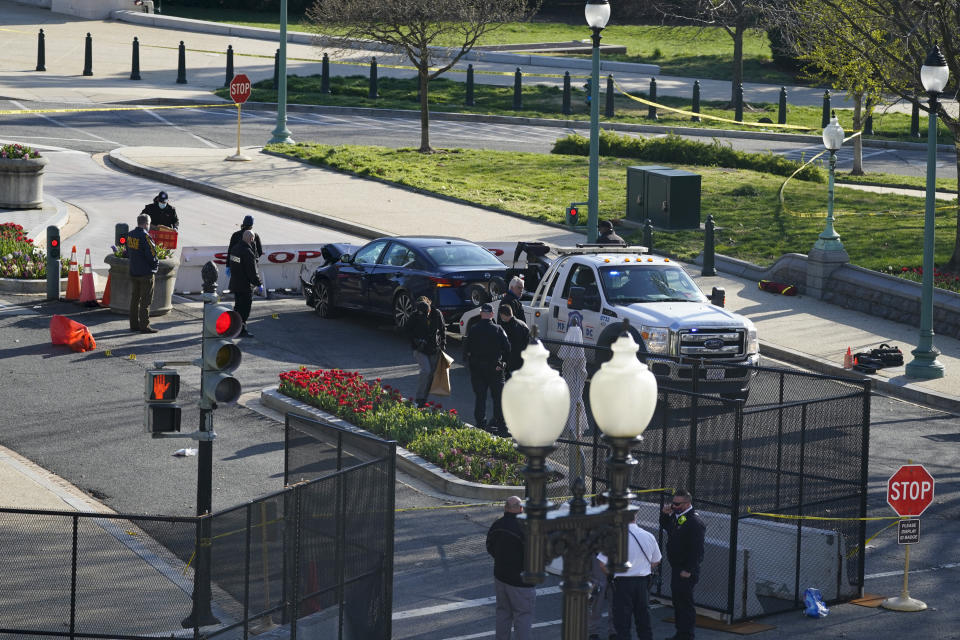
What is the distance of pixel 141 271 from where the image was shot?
71.5ft

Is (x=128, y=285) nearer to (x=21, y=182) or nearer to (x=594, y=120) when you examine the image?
(x=21, y=182)

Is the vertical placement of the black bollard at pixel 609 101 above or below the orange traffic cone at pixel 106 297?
above

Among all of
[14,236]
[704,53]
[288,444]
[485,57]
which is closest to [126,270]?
[14,236]

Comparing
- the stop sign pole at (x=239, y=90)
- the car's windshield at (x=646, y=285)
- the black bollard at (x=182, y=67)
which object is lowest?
the car's windshield at (x=646, y=285)

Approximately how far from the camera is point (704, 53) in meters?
A: 63.1

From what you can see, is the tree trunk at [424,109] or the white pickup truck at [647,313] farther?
the tree trunk at [424,109]

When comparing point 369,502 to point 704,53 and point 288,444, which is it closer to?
point 288,444

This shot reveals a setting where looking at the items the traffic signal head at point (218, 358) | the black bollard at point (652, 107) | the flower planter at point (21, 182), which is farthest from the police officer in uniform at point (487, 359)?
the black bollard at point (652, 107)

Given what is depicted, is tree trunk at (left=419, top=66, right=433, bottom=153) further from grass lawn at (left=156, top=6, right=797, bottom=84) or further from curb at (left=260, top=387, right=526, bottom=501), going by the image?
curb at (left=260, top=387, right=526, bottom=501)

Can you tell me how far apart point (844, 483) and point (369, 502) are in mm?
5065

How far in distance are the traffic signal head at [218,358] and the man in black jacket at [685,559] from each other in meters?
3.95

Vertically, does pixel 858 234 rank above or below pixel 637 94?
below

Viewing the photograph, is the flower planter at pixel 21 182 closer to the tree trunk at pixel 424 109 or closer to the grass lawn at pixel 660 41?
the tree trunk at pixel 424 109

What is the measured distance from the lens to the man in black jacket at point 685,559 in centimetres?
1215
